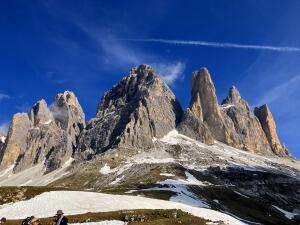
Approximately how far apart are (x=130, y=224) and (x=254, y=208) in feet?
400

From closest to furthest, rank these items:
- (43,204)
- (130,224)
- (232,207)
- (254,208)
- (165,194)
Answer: (130,224), (43,204), (165,194), (232,207), (254,208)

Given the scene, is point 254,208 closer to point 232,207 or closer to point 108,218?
point 232,207

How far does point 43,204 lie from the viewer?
234 feet

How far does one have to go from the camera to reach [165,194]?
14538cm

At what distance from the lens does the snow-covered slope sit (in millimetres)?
67438

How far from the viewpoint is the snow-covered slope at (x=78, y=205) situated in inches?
2655

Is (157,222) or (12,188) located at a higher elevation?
(12,188)

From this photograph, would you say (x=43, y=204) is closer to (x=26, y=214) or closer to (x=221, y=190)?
(x=26, y=214)

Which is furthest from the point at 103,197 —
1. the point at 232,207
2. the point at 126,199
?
the point at 232,207

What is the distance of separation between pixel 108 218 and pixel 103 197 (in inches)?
783

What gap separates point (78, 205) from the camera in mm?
72312

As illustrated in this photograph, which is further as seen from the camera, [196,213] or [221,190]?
[221,190]

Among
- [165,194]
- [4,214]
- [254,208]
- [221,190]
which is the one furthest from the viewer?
[221,190]

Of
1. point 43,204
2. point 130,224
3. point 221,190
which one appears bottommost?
point 130,224
